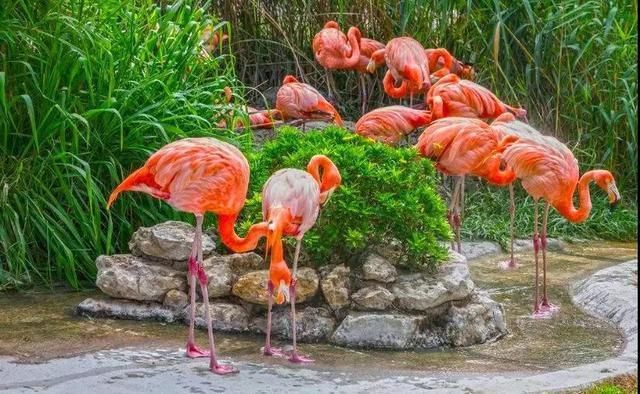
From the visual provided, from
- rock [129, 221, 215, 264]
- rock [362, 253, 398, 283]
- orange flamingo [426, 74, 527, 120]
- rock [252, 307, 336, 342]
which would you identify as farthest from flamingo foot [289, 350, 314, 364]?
orange flamingo [426, 74, 527, 120]

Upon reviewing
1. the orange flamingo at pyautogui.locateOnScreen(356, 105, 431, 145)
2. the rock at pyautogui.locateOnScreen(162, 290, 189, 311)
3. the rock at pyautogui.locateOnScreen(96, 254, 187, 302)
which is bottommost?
the rock at pyautogui.locateOnScreen(162, 290, 189, 311)

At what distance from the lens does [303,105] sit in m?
7.85

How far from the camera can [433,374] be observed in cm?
467

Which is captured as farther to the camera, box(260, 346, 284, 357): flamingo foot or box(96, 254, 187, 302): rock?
box(96, 254, 187, 302): rock

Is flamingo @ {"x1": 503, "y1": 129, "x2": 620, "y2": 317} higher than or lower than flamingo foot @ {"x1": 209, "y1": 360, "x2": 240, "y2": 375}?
higher

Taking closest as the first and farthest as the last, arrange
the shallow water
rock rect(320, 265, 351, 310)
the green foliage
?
the shallow water → rock rect(320, 265, 351, 310) → the green foliage

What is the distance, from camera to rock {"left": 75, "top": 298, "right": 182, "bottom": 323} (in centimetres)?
538

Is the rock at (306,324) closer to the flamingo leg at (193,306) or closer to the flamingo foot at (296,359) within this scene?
the flamingo foot at (296,359)

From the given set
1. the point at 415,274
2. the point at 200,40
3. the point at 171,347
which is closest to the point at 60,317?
the point at 171,347

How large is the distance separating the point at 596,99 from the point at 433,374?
4.78 metres

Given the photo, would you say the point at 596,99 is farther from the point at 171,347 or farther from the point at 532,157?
the point at 171,347

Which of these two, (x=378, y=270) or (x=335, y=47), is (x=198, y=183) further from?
(x=335, y=47)

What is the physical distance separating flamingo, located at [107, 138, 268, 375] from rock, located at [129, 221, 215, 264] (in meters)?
0.64

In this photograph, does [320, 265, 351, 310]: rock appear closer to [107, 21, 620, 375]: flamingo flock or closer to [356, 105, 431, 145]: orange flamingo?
[107, 21, 620, 375]: flamingo flock
